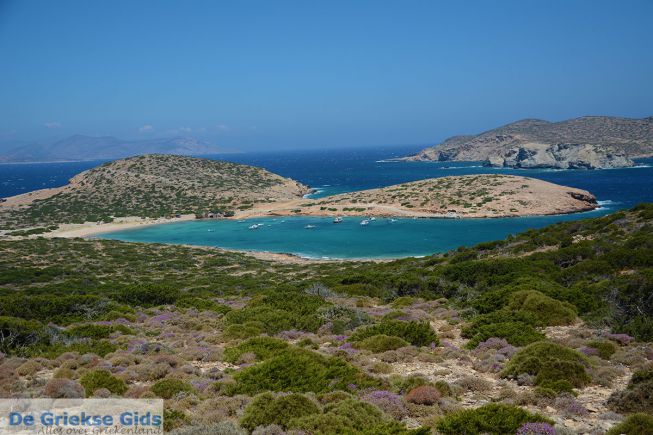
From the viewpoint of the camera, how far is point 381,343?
42.5 ft

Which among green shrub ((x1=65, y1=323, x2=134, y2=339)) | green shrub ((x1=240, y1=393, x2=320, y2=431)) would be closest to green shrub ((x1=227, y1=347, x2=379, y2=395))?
green shrub ((x1=240, y1=393, x2=320, y2=431))

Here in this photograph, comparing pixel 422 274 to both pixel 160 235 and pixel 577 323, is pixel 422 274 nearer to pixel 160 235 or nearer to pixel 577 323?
pixel 577 323

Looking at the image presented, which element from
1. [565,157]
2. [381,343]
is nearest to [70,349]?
[381,343]

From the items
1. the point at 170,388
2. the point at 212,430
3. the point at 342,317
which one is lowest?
the point at 342,317

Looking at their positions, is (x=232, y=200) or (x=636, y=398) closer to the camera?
(x=636, y=398)

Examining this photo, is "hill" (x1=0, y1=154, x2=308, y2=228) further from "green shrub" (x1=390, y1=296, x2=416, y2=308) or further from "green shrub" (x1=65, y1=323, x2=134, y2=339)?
"green shrub" (x1=65, y1=323, x2=134, y2=339)

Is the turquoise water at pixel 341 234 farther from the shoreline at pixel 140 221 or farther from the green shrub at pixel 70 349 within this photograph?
the green shrub at pixel 70 349

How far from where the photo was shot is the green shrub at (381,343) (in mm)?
12836

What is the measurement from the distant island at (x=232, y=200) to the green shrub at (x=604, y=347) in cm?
6714

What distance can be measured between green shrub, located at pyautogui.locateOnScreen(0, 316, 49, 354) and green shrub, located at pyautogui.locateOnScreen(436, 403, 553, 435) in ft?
39.7

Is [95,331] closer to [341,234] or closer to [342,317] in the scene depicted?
[342,317]

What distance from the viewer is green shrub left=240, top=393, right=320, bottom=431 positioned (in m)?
7.79

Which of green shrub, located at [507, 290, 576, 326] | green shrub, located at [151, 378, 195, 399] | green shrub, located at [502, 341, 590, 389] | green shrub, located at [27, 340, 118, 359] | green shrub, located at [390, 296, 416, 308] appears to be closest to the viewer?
green shrub, located at [151, 378, 195, 399]

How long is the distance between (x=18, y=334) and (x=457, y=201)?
261 ft
